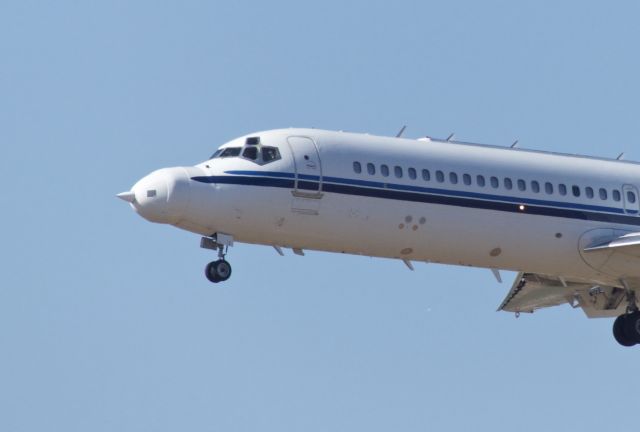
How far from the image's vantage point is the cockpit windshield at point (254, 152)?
4375cm

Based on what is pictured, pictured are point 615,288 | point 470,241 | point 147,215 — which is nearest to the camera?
point 147,215

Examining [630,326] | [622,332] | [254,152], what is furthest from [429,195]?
[622,332]

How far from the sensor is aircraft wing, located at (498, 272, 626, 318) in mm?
50812

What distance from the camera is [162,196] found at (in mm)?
42312

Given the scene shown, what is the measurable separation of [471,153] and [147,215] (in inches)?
346

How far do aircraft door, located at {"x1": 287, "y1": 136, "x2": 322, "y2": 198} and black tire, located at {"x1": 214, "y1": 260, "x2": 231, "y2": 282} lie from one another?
2386 millimetres

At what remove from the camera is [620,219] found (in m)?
47.7

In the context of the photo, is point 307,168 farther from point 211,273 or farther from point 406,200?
point 211,273

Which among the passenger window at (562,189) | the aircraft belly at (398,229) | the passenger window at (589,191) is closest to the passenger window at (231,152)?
the aircraft belly at (398,229)

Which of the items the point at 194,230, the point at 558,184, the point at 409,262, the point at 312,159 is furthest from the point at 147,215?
the point at 558,184

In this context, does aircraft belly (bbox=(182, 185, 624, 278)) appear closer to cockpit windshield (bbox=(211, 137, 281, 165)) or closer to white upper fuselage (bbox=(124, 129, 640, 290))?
white upper fuselage (bbox=(124, 129, 640, 290))

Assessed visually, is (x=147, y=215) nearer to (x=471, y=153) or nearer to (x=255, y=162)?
(x=255, y=162)

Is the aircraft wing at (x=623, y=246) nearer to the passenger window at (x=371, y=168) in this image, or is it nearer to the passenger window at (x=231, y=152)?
the passenger window at (x=371, y=168)

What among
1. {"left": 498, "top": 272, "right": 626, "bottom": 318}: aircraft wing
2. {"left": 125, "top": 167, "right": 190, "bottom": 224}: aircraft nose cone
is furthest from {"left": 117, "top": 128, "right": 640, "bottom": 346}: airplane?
{"left": 498, "top": 272, "right": 626, "bottom": 318}: aircraft wing
